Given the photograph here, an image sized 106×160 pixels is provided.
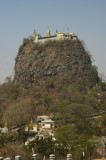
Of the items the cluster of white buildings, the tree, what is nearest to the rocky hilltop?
the tree

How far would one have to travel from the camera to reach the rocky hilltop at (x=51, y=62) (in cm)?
8388

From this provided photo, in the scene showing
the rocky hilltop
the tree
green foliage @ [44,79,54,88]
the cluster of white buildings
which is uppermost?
the rocky hilltop

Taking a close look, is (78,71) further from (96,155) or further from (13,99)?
(96,155)

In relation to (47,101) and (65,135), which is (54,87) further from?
(65,135)

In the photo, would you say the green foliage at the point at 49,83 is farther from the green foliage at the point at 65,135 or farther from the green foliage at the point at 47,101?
the green foliage at the point at 65,135

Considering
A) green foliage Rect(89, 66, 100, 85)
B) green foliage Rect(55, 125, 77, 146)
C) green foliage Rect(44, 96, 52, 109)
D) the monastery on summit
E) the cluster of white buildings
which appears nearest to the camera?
green foliage Rect(55, 125, 77, 146)

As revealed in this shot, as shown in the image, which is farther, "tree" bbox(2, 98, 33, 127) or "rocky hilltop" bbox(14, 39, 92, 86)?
"rocky hilltop" bbox(14, 39, 92, 86)

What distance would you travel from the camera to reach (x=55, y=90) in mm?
79312

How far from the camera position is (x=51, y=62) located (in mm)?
84625

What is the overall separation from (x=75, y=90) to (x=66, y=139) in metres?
36.7

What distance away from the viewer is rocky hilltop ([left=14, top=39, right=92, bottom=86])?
8388 cm

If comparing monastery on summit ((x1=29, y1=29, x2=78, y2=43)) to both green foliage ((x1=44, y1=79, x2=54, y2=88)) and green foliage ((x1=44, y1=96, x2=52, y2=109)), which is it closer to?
green foliage ((x1=44, y1=79, x2=54, y2=88))

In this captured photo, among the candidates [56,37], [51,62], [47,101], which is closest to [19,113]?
[47,101]

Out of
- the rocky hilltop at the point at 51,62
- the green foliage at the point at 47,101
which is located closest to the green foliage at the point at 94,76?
the rocky hilltop at the point at 51,62
